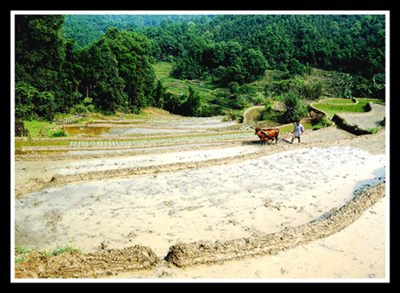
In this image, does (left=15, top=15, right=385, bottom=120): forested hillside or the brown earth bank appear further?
(left=15, top=15, right=385, bottom=120): forested hillside

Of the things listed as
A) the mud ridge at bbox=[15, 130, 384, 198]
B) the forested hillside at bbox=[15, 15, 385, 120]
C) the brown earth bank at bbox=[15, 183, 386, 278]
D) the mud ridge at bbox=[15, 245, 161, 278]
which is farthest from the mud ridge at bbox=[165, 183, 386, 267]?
the forested hillside at bbox=[15, 15, 385, 120]

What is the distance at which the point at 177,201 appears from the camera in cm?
879

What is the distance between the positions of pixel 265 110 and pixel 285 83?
16.8 meters

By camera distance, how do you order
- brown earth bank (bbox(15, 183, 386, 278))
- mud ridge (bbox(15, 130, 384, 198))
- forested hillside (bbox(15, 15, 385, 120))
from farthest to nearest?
forested hillside (bbox(15, 15, 385, 120)) < mud ridge (bbox(15, 130, 384, 198)) < brown earth bank (bbox(15, 183, 386, 278))

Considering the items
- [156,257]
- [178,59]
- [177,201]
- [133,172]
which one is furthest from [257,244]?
[178,59]

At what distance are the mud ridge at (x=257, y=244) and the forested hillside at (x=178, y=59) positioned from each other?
59.6 ft

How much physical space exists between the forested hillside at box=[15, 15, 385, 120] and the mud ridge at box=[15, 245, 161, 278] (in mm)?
17081

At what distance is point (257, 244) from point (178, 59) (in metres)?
108

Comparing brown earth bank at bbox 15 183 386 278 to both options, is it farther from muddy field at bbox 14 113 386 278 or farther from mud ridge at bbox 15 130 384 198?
mud ridge at bbox 15 130 384 198

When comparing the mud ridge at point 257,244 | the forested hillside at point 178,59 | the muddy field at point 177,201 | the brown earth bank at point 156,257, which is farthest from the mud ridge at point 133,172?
the forested hillside at point 178,59

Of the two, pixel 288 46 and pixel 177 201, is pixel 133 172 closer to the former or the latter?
pixel 177 201

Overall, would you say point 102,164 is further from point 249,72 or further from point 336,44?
point 336,44

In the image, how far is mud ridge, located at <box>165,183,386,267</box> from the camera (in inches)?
223

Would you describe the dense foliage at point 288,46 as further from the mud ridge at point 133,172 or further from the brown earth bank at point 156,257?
the brown earth bank at point 156,257
